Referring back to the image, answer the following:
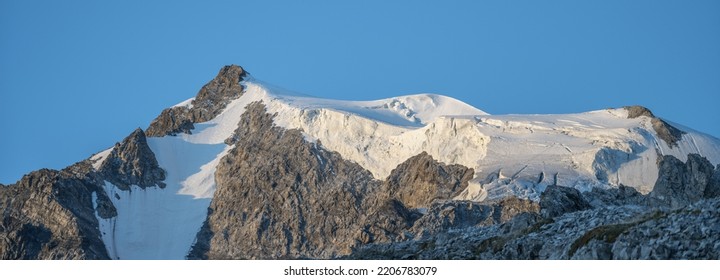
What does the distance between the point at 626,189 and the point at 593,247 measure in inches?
1957

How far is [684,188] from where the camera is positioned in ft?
468

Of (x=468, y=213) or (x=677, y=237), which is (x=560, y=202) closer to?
(x=677, y=237)

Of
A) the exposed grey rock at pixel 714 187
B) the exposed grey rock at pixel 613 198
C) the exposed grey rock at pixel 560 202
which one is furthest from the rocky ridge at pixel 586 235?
the exposed grey rock at pixel 714 187

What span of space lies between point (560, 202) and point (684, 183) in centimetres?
2895

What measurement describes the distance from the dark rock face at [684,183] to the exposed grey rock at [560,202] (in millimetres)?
4825

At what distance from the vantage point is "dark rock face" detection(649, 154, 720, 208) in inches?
5090

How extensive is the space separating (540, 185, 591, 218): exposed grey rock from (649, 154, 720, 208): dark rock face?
15.8 ft

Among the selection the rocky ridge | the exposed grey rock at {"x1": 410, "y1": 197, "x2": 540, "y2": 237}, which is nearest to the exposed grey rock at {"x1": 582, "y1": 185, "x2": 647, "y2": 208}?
the rocky ridge

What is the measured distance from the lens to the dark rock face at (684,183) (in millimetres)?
129275

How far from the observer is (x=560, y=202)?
122m

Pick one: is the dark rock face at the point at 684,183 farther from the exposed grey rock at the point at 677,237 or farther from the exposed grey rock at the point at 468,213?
the exposed grey rock at the point at 468,213

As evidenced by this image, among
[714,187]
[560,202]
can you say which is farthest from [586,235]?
[714,187]
